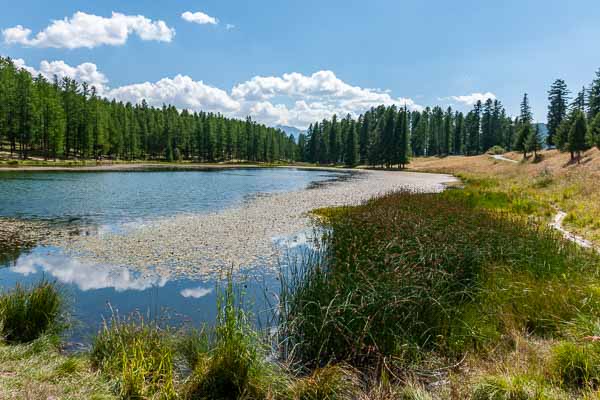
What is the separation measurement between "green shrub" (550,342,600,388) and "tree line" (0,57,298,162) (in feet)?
233

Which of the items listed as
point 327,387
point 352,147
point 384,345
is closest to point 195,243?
point 384,345

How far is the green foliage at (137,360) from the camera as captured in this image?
13.6 feet

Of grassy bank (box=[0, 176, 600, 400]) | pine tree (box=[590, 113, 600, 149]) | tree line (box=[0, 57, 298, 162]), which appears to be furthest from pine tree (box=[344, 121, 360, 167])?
grassy bank (box=[0, 176, 600, 400])

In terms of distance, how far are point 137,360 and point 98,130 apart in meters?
79.6

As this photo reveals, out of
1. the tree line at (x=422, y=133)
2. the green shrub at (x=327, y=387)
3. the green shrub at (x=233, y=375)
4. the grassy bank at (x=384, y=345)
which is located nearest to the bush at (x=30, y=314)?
the grassy bank at (x=384, y=345)

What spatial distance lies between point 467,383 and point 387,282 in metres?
2.10

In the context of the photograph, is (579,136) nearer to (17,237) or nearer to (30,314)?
(17,237)

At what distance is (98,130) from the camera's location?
238ft

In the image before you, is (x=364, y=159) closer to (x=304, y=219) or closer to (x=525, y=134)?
(x=525, y=134)

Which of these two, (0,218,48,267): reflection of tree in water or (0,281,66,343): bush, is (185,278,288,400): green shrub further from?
(0,218,48,267): reflection of tree in water

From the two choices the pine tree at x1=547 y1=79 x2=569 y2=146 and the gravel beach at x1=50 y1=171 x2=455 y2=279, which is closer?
the gravel beach at x1=50 y1=171 x2=455 y2=279

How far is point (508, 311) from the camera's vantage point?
5980mm

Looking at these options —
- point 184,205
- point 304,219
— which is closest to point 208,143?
point 184,205

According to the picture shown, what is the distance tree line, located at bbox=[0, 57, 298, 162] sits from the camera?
5969 cm
